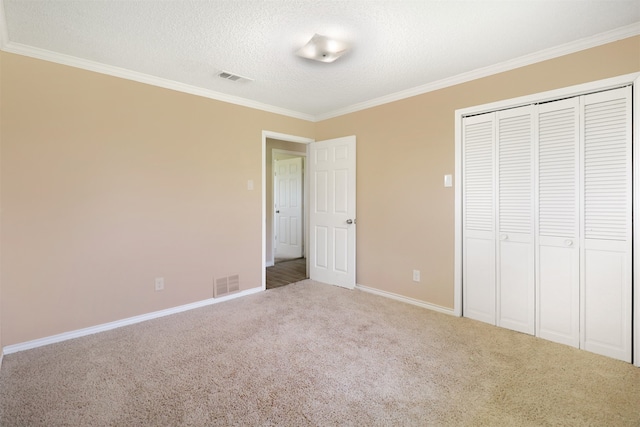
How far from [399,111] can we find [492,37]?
1305 mm

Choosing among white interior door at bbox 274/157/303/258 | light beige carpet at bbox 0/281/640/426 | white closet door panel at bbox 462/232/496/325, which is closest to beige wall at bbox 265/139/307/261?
white interior door at bbox 274/157/303/258

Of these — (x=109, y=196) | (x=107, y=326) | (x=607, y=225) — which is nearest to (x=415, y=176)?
(x=607, y=225)

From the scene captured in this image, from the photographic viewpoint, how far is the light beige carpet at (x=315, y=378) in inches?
65.4

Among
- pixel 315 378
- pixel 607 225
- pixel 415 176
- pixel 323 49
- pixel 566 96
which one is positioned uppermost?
pixel 323 49

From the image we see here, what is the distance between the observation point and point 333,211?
166 inches

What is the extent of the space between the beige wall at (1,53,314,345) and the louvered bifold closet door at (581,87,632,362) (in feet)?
11.1

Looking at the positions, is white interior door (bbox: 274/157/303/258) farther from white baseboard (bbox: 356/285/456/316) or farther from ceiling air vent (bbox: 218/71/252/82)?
ceiling air vent (bbox: 218/71/252/82)

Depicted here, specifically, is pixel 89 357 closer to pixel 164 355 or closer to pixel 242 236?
pixel 164 355

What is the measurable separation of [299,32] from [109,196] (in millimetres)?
2242

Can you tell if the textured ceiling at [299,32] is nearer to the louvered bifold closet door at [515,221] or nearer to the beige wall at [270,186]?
the louvered bifold closet door at [515,221]

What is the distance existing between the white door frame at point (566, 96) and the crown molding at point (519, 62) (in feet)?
0.95

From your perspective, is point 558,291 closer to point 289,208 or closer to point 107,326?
point 107,326

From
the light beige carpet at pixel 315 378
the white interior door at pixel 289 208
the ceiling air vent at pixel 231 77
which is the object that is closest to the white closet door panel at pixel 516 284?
the light beige carpet at pixel 315 378

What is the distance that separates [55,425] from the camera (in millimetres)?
1591
